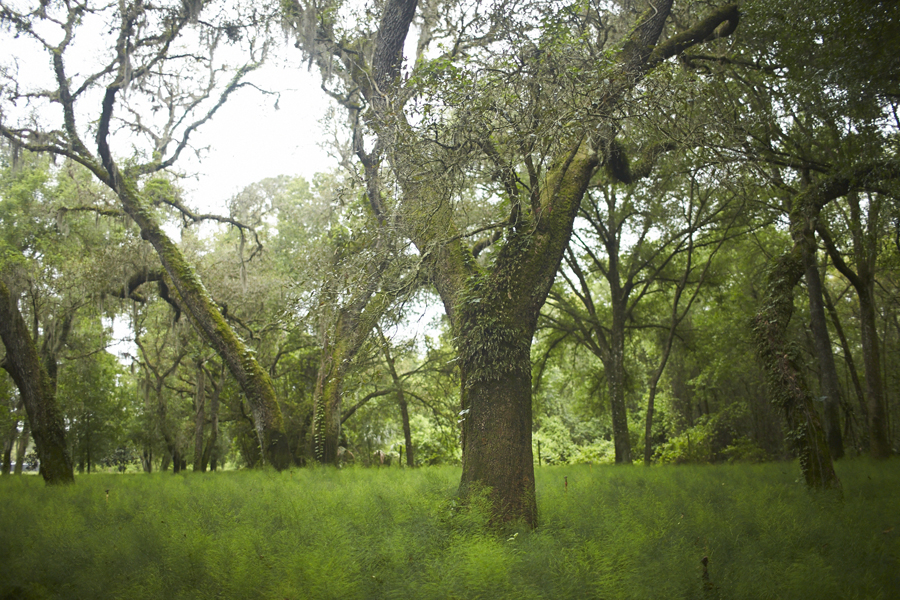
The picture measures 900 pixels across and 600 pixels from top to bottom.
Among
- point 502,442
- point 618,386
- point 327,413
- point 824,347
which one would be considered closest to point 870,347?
point 824,347

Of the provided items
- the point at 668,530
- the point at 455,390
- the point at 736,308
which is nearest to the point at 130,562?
the point at 668,530

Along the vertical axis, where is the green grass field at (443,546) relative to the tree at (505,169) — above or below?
below

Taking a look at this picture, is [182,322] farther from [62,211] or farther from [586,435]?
[586,435]

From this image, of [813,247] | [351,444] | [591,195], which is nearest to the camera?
[813,247]

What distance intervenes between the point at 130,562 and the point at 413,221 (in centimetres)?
441

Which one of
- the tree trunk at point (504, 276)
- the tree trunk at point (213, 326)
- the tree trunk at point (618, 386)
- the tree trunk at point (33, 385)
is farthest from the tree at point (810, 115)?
the tree trunk at point (33, 385)

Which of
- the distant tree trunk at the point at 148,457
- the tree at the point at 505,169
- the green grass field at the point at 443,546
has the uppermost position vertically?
the tree at the point at 505,169

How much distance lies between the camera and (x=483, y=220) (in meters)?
11.5

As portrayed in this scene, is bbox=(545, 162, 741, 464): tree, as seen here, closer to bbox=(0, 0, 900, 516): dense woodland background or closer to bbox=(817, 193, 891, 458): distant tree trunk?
bbox=(0, 0, 900, 516): dense woodland background

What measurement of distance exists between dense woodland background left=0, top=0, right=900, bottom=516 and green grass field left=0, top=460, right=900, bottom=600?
140 cm

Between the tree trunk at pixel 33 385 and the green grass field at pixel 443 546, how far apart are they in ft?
6.48

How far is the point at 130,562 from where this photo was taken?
14.4ft

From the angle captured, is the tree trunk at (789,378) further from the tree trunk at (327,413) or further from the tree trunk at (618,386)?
the tree trunk at (327,413)

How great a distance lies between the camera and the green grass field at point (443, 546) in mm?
3648
